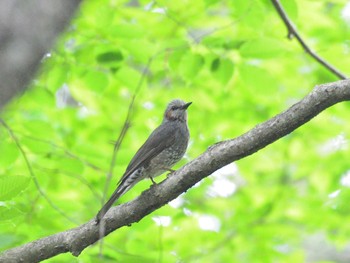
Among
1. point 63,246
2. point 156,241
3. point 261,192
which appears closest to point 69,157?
point 156,241

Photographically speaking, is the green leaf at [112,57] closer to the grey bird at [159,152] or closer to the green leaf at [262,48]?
the grey bird at [159,152]

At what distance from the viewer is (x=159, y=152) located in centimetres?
450

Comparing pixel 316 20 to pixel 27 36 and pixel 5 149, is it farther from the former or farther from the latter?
pixel 27 36

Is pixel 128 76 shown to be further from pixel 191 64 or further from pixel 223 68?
pixel 223 68

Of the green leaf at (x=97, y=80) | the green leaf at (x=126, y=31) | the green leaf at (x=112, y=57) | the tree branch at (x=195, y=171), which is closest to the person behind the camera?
the tree branch at (x=195, y=171)

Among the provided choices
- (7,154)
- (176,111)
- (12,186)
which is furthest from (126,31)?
(12,186)

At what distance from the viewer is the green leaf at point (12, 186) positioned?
277 centimetres

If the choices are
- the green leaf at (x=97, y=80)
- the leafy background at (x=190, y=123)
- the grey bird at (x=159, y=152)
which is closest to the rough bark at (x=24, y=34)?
the leafy background at (x=190, y=123)

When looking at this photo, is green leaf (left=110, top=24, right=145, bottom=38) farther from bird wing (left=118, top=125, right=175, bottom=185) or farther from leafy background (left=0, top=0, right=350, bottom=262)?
bird wing (left=118, top=125, right=175, bottom=185)

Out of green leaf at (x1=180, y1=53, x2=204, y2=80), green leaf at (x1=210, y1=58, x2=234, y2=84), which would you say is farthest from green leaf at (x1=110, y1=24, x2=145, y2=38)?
green leaf at (x1=210, y1=58, x2=234, y2=84)

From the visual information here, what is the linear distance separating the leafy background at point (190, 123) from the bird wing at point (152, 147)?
19 cm

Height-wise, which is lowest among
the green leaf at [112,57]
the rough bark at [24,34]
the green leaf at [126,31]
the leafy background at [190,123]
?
the leafy background at [190,123]

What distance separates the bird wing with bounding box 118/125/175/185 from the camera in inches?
163

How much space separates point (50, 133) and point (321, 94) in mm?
2890
